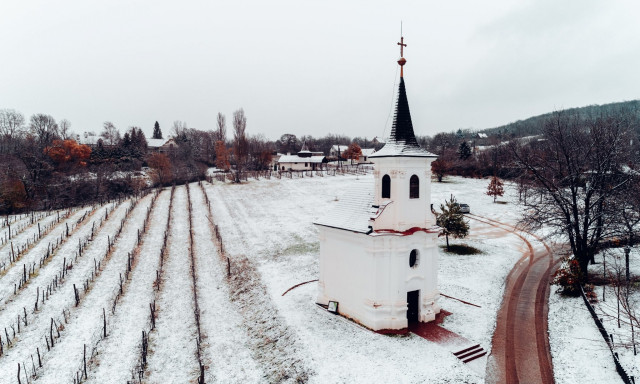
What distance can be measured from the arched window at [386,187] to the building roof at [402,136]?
3.84ft

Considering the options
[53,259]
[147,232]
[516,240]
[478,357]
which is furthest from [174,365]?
[516,240]

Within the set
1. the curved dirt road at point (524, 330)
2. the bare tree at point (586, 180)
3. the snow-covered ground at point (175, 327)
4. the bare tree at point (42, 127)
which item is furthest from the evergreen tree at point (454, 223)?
the bare tree at point (42, 127)

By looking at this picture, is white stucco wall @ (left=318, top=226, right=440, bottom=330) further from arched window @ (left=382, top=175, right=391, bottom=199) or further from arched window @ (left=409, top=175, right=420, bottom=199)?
arched window @ (left=382, top=175, right=391, bottom=199)

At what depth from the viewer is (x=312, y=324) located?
58.7ft

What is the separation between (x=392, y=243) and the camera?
17.2m

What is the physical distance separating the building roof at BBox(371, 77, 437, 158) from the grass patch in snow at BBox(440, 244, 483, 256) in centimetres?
1481

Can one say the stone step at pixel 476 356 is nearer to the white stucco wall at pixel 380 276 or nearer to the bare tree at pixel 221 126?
the white stucco wall at pixel 380 276

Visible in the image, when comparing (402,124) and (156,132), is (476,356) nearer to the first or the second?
(402,124)

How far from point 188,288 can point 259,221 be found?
53.4 ft

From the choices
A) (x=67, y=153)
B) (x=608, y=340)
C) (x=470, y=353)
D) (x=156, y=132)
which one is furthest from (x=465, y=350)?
(x=156, y=132)

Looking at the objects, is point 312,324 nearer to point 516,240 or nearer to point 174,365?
point 174,365

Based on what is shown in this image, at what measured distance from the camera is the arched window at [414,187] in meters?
17.8

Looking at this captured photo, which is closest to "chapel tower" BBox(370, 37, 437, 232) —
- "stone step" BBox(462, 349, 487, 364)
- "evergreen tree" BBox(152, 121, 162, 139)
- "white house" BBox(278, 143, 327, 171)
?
"stone step" BBox(462, 349, 487, 364)

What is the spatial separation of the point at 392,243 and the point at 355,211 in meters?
2.69
